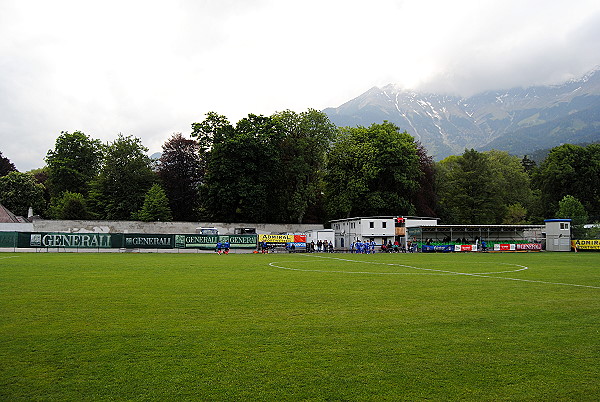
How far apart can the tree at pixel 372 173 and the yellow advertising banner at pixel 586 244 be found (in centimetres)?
2117

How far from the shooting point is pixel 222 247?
165ft

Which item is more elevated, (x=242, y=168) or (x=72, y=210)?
(x=242, y=168)

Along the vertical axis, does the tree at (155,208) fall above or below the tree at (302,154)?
below

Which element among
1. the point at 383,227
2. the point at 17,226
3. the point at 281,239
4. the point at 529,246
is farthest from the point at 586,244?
the point at 17,226

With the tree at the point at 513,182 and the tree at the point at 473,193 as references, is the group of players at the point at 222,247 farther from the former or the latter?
the tree at the point at 513,182

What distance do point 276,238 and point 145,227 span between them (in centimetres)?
2035

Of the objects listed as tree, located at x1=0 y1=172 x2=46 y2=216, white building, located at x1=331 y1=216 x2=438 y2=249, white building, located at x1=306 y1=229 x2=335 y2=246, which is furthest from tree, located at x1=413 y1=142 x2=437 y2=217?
tree, located at x1=0 y1=172 x2=46 y2=216

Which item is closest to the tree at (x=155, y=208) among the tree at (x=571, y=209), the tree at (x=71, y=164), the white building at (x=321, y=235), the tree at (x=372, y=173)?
the tree at (x=71, y=164)

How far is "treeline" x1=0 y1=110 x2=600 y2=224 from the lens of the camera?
65.2 meters

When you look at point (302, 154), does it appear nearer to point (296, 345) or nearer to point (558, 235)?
point (558, 235)

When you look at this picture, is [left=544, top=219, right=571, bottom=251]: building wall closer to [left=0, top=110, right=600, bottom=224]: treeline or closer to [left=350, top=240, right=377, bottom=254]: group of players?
[left=0, top=110, right=600, bottom=224]: treeline

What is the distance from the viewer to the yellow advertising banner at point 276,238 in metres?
53.1

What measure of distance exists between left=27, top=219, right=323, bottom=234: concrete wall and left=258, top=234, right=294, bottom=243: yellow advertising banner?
468 inches

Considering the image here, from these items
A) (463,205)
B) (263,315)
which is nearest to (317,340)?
(263,315)
